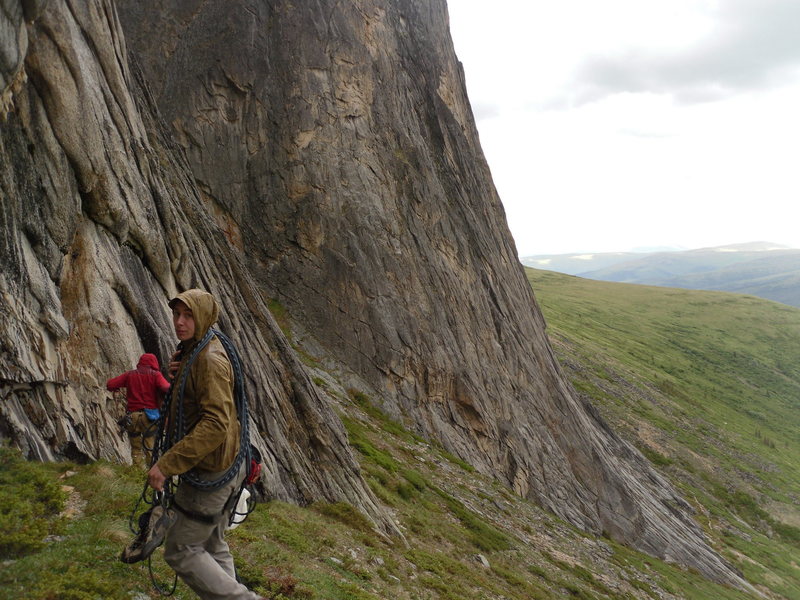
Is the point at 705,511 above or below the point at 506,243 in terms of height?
below

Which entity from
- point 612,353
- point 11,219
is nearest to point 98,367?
point 11,219

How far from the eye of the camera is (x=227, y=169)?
3403 centimetres

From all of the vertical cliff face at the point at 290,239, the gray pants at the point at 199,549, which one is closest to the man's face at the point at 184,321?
the gray pants at the point at 199,549

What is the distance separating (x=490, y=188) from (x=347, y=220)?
68.4 ft

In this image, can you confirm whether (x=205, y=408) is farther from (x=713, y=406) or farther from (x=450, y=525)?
(x=713, y=406)

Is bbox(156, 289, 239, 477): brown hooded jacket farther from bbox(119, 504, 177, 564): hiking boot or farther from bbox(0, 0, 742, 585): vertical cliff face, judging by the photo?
bbox(0, 0, 742, 585): vertical cliff face

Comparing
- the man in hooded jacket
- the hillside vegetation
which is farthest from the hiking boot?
the hillside vegetation

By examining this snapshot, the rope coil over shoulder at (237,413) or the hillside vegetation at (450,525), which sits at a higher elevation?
the rope coil over shoulder at (237,413)

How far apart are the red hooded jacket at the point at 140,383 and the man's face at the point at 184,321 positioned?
405cm

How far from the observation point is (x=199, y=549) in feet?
21.0

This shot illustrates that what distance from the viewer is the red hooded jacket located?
9.98 metres

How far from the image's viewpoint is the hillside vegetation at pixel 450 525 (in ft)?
24.4

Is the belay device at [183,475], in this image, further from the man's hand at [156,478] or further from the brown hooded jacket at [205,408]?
the man's hand at [156,478]

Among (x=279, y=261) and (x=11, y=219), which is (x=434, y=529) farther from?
(x=279, y=261)
